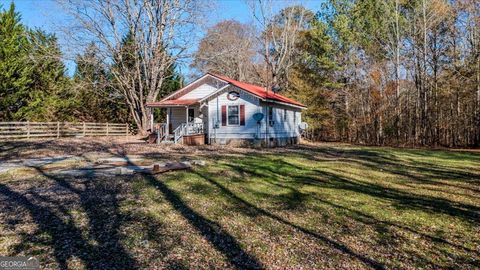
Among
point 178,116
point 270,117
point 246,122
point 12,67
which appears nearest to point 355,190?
point 246,122

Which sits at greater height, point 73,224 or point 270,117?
point 270,117

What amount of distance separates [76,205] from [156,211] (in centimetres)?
156

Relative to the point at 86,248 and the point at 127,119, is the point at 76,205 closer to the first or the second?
the point at 86,248

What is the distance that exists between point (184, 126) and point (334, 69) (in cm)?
1562

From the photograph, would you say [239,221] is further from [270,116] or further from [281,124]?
[281,124]

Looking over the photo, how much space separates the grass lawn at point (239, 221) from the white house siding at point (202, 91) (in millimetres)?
13218

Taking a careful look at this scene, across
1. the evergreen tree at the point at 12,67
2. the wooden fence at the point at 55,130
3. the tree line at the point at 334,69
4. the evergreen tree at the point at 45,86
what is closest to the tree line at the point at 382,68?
the tree line at the point at 334,69

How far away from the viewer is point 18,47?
83.1 feet

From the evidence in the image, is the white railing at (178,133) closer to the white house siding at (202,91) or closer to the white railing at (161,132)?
the white railing at (161,132)

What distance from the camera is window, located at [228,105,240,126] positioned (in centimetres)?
1975

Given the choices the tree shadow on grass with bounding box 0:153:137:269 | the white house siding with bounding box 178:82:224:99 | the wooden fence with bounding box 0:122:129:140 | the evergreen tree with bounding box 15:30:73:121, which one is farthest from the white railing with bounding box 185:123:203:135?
the tree shadow on grass with bounding box 0:153:137:269

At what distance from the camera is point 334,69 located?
95.8 ft

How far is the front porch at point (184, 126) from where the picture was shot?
64.2 ft

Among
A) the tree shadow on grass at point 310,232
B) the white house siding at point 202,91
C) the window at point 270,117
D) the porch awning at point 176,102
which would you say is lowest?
the tree shadow on grass at point 310,232
